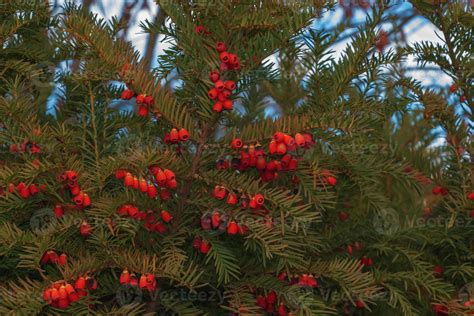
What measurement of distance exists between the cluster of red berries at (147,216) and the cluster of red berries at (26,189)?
0.49 ft

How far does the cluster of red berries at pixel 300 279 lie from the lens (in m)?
1.16

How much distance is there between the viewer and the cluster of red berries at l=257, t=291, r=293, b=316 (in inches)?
45.4

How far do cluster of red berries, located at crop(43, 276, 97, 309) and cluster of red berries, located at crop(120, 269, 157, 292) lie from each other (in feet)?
0.18

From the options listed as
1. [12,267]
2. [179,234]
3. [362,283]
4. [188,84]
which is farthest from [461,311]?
[12,267]

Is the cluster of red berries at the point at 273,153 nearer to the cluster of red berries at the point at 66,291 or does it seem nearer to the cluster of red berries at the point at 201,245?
the cluster of red berries at the point at 201,245

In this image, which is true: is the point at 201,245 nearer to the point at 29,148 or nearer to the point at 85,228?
the point at 85,228

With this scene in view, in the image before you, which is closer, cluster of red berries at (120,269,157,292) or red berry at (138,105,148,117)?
cluster of red berries at (120,269,157,292)

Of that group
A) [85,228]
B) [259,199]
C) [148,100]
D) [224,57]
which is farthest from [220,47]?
[85,228]

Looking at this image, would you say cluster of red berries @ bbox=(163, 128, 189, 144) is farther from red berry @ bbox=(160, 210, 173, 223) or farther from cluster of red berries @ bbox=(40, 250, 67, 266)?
cluster of red berries @ bbox=(40, 250, 67, 266)

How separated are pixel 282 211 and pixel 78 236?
1.08 ft

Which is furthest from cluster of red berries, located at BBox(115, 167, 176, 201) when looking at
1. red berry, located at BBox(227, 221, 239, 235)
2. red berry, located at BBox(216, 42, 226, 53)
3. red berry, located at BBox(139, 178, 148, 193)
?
red berry, located at BBox(216, 42, 226, 53)

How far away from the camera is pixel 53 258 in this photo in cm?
112

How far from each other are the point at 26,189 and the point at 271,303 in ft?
1.41

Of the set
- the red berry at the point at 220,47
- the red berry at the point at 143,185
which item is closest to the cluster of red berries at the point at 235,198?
the red berry at the point at 143,185
